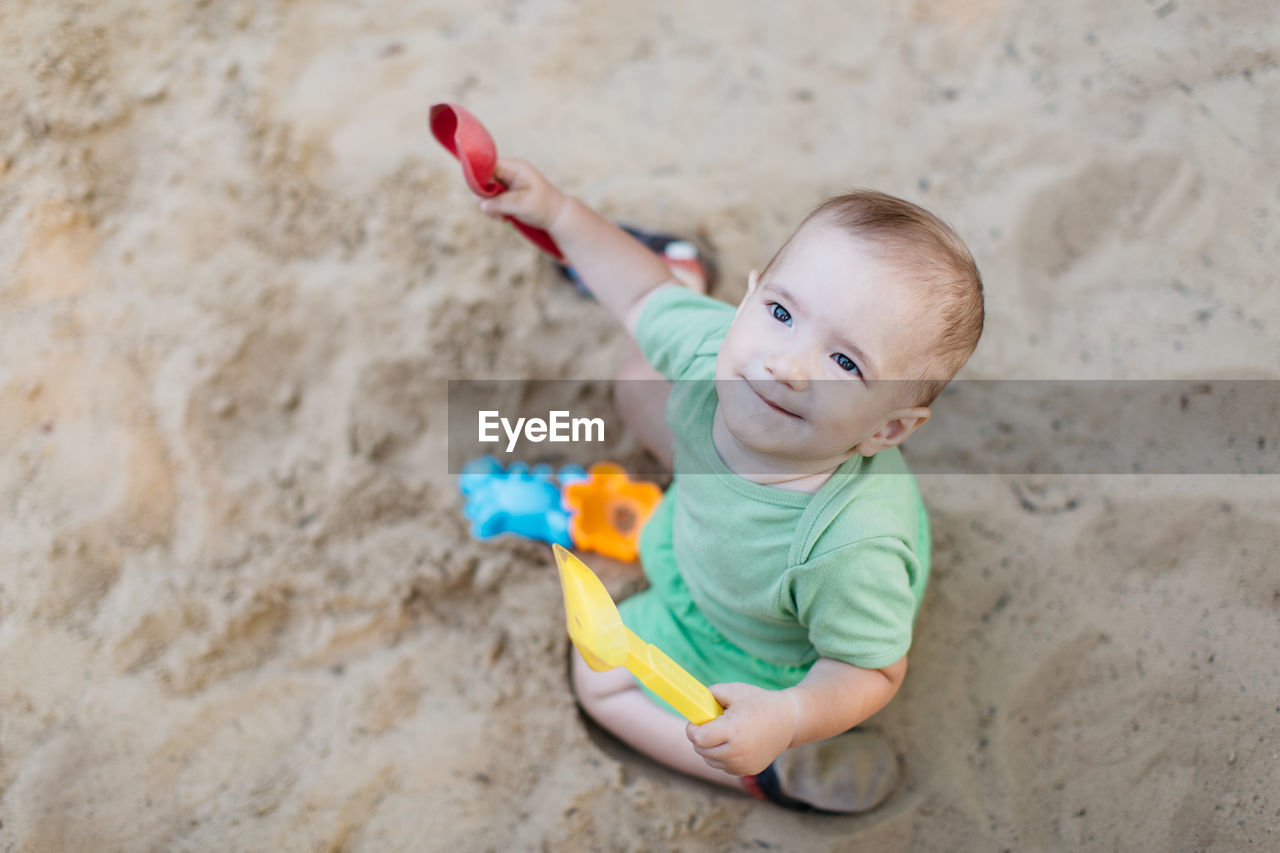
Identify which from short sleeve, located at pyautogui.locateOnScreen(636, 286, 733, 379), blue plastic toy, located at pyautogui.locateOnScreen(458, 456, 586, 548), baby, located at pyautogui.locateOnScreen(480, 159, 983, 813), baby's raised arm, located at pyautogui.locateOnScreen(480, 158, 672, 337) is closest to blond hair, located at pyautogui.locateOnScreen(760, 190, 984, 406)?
baby, located at pyautogui.locateOnScreen(480, 159, 983, 813)

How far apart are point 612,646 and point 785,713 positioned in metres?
0.21

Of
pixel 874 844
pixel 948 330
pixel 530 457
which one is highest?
pixel 948 330

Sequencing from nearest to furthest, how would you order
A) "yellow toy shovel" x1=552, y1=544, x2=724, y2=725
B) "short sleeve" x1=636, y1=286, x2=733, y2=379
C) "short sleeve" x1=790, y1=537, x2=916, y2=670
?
"yellow toy shovel" x1=552, y1=544, x2=724, y2=725, "short sleeve" x1=790, y1=537, x2=916, y2=670, "short sleeve" x1=636, y1=286, x2=733, y2=379

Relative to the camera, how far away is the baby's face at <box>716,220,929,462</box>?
2.66 feet

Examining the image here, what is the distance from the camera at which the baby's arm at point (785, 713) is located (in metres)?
0.83

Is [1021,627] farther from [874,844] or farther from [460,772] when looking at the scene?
[460,772]

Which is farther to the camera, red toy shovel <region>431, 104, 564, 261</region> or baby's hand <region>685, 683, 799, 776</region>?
red toy shovel <region>431, 104, 564, 261</region>

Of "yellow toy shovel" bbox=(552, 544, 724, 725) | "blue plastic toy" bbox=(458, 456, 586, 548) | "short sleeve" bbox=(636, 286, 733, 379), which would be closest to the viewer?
"yellow toy shovel" bbox=(552, 544, 724, 725)

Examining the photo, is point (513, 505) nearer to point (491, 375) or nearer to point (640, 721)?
point (491, 375)

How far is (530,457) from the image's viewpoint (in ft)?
4.85

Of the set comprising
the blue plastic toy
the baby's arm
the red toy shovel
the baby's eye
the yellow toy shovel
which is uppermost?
the red toy shovel

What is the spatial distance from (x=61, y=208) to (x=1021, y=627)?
4.95ft

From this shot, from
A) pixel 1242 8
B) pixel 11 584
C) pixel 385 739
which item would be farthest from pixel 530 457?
pixel 1242 8

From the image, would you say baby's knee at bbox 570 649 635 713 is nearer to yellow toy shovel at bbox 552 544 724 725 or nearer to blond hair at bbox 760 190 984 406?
yellow toy shovel at bbox 552 544 724 725
